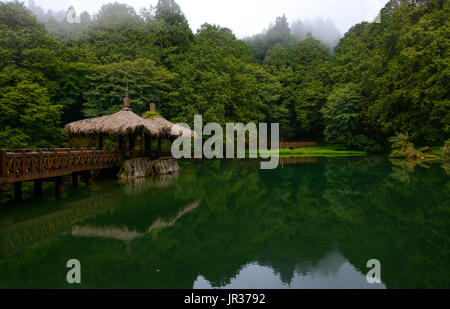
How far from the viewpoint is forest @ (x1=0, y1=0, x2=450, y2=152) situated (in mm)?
16422

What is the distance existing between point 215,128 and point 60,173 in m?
15.4

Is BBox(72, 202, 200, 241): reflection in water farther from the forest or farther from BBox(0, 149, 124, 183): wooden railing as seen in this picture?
the forest

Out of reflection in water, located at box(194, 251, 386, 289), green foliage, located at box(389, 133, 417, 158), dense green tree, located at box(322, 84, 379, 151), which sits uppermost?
dense green tree, located at box(322, 84, 379, 151)

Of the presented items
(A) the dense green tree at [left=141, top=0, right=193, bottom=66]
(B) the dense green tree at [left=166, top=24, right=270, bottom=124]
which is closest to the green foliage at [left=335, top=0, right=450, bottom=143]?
(B) the dense green tree at [left=166, top=24, right=270, bottom=124]

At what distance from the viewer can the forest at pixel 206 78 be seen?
16422 mm

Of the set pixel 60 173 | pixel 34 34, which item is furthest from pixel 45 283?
pixel 34 34

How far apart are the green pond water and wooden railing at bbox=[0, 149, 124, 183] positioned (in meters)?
0.81

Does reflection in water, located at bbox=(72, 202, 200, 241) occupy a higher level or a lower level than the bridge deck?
lower

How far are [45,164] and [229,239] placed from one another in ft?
19.6

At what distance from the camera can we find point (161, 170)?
47.6 feet

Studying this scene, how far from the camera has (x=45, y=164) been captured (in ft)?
28.2

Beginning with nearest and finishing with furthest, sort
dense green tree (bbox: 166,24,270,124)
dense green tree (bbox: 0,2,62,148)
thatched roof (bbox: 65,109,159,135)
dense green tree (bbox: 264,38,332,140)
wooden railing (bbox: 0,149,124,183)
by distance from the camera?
1. wooden railing (bbox: 0,149,124,183)
2. thatched roof (bbox: 65,109,159,135)
3. dense green tree (bbox: 0,2,62,148)
4. dense green tree (bbox: 166,24,270,124)
5. dense green tree (bbox: 264,38,332,140)

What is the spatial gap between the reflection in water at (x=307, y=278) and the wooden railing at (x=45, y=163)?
569 centimetres

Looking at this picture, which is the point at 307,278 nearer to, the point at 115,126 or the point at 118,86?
the point at 115,126
